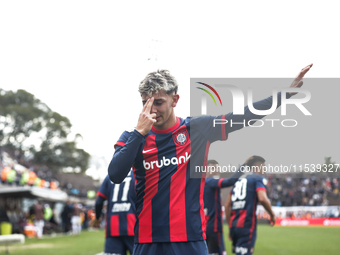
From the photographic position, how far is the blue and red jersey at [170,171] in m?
3.26

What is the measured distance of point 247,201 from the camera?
7520 millimetres

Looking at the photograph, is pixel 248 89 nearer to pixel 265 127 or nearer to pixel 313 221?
pixel 265 127

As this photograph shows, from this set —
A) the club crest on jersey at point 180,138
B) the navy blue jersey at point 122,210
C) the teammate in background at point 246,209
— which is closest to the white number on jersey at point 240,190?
the teammate in background at point 246,209

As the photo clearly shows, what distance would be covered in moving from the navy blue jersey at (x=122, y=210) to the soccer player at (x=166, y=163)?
3.19 metres

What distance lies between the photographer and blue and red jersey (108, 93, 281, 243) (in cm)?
326

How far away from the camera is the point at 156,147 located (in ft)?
11.3

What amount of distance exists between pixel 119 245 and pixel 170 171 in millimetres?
3638

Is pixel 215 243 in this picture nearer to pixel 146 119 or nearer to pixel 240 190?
pixel 240 190

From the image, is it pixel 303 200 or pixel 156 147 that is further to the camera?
pixel 303 200

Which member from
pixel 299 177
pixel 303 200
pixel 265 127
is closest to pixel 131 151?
pixel 265 127

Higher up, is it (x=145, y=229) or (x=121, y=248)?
(x=145, y=229)

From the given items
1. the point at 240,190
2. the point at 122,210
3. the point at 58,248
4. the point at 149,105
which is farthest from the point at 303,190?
the point at 149,105

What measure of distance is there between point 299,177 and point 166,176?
128 ft

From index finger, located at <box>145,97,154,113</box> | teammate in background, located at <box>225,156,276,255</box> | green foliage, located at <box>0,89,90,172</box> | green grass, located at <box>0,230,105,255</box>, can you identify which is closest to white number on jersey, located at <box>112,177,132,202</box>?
teammate in background, located at <box>225,156,276,255</box>
